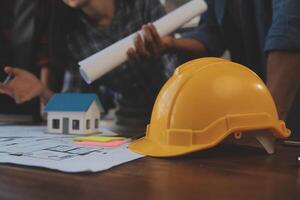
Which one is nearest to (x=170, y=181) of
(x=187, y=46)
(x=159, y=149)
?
(x=159, y=149)

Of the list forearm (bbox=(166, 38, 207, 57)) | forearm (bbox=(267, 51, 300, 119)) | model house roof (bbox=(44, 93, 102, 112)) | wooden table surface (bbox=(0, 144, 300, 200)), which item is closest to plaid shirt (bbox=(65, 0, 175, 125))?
forearm (bbox=(166, 38, 207, 57))

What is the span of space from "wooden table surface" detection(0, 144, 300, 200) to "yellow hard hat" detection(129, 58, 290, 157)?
0.03 metres

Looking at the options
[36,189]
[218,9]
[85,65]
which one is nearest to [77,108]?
[85,65]

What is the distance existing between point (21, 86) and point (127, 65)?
0.30m

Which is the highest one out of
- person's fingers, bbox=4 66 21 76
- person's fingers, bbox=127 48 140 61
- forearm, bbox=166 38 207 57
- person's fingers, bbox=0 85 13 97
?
forearm, bbox=166 38 207 57

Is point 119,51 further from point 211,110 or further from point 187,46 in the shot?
point 211,110

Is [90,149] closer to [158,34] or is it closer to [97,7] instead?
[158,34]

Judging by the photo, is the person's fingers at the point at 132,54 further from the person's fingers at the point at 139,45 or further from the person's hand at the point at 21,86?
the person's hand at the point at 21,86

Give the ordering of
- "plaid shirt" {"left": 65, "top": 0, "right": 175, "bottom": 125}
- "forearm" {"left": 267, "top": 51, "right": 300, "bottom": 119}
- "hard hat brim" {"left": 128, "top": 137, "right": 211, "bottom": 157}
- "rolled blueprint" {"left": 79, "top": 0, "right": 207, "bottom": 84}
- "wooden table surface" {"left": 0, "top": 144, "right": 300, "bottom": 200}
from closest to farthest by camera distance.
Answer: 1. "wooden table surface" {"left": 0, "top": 144, "right": 300, "bottom": 200}
2. "hard hat brim" {"left": 128, "top": 137, "right": 211, "bottom": 157}
3. "forearm" {"left": 267, "top": 51, "right": 300, "bottom": 119}
4. "rolled blueprint" {"left": 79, "top": 0, "right": 207, "bottom": 84}
5. "plaid shirt" {"left": 65, "top": 0, "right": 175, "bottom": 125}

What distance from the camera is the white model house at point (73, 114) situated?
0.69m

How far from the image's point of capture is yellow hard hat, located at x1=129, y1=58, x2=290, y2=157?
452mm

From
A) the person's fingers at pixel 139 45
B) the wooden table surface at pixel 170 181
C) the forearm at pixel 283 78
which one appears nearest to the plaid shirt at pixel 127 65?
the person's fingers at pixel 139 45

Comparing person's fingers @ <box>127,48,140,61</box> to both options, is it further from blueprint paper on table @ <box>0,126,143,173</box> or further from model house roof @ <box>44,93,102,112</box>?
blueprint paper on table @ <box>0,126,143,173</box>

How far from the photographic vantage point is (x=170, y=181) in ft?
1.13
